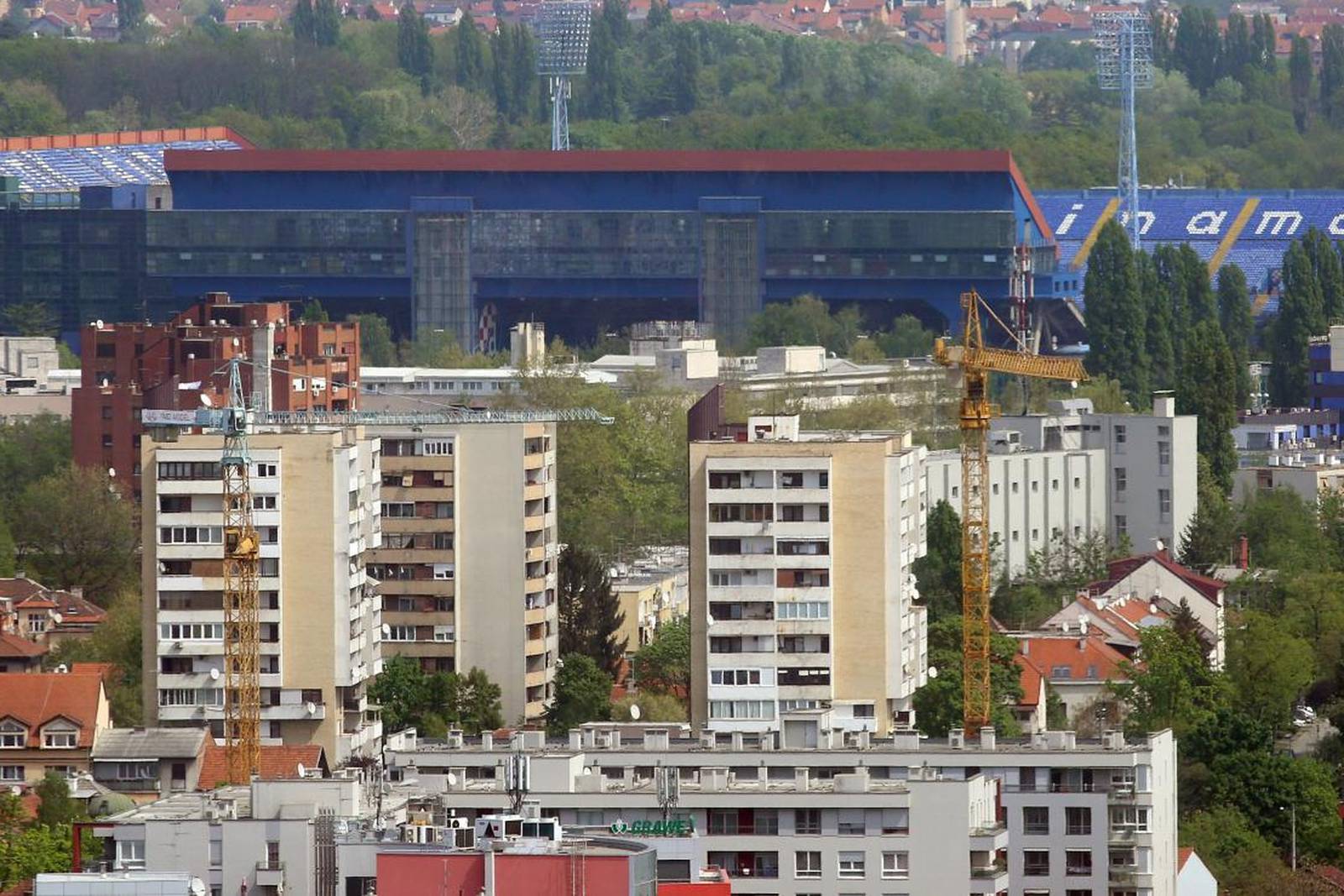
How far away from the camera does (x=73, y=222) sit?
117438 millimetres

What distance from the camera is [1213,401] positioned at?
84.3 metres

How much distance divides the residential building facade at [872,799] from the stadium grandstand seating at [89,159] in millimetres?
77312

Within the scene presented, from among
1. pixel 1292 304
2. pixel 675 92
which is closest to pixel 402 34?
pixel 675 92

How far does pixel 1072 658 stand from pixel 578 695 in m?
7.24

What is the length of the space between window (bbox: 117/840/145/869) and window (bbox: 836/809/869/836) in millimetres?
6364

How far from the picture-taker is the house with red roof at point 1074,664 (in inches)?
2371

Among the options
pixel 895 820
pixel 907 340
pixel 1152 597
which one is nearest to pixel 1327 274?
pixel 907 340

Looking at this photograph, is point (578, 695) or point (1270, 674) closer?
point (578, 695)

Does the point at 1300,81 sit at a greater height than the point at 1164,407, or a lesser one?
greater

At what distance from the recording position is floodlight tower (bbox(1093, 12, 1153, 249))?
12306 cm

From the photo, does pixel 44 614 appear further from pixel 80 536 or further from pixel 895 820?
pixel 895 820

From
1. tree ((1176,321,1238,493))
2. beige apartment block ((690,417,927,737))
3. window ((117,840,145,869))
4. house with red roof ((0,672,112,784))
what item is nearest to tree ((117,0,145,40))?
tree ((1176,321,1238,493))

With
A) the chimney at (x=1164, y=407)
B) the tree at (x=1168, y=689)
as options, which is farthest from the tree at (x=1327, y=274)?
the tree at (x=1168, y=689)

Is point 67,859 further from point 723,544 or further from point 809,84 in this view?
point 809,84
